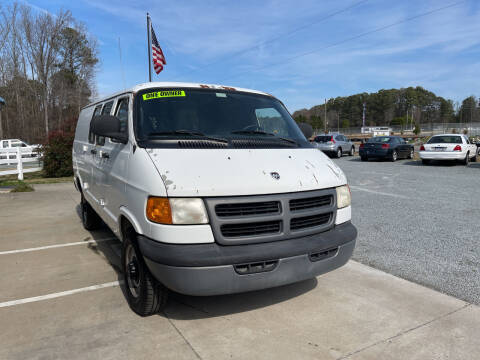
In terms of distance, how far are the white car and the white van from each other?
16.2 m

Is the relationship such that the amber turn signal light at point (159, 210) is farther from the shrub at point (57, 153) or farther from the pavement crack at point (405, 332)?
the shrub at point (57, 153)

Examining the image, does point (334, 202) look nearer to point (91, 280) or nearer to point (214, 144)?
point (214, 144)

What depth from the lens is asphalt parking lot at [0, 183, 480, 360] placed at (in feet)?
8.85

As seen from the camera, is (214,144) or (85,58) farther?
(85,58)

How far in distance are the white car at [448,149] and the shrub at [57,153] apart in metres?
16.4

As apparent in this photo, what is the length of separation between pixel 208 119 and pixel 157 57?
13.7 metres

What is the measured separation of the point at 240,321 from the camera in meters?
3.11

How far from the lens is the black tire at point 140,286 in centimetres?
304

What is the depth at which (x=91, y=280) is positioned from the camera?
4074 millimetres

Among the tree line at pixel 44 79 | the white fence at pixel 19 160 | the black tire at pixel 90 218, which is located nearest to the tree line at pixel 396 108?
the tree line at pixel 44 79

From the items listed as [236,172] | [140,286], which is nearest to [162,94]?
[236,172]

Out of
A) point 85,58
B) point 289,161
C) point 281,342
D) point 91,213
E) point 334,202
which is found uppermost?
point 85,58

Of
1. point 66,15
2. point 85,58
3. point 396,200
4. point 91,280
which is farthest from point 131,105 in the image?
point 85,58

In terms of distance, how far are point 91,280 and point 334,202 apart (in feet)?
9.28
